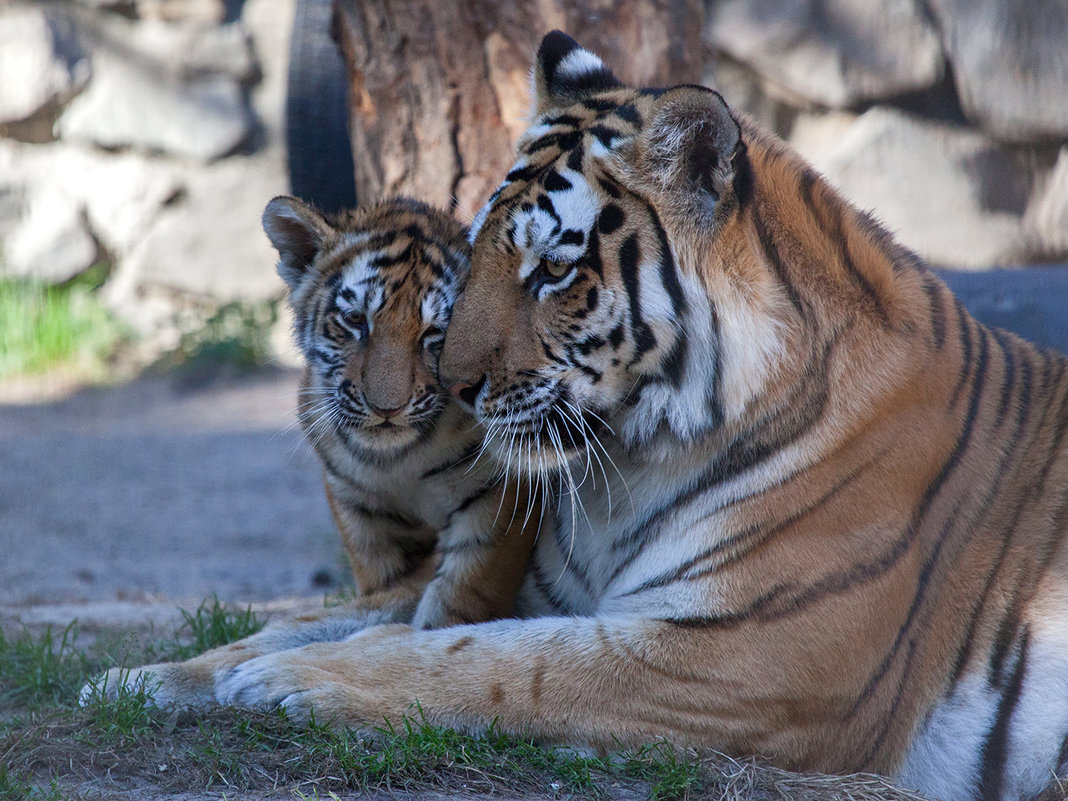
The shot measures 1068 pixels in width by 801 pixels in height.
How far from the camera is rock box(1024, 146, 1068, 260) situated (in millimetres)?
5961

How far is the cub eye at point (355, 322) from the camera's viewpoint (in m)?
2.44

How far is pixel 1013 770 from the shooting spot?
2105mm

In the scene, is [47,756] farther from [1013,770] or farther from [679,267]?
[1013,770]

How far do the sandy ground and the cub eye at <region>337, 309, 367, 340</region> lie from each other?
90cm

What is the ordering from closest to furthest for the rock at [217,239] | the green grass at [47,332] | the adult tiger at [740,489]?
the adult tiger at [740,489] < the green grass at [47,332] < the rock at [217,239]

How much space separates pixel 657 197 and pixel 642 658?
828 mm

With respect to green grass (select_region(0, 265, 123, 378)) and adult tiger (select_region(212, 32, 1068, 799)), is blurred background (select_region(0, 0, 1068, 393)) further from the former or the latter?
adult tiger (select_region(212, 32, 1068, 799))

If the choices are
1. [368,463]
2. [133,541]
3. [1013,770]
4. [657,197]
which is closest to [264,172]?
[133,541]

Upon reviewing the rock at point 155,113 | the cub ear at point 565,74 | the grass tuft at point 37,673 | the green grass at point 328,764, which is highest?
the rock at point 155,113

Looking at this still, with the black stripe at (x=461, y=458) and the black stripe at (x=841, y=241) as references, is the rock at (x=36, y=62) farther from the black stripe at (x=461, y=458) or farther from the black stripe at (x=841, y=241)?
the black stripe at (x=841, y=241)

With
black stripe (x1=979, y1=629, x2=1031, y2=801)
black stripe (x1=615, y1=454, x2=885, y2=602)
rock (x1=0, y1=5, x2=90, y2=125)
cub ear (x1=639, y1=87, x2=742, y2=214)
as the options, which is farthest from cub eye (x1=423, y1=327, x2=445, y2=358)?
rock (x1=0, y1=5, x2=90, y2=125)

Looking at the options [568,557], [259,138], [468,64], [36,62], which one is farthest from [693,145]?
[36,62]

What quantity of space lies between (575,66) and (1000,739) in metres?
1.60

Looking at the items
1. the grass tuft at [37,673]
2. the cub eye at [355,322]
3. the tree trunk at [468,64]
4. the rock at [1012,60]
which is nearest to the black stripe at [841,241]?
the cub eye at [355,322]
